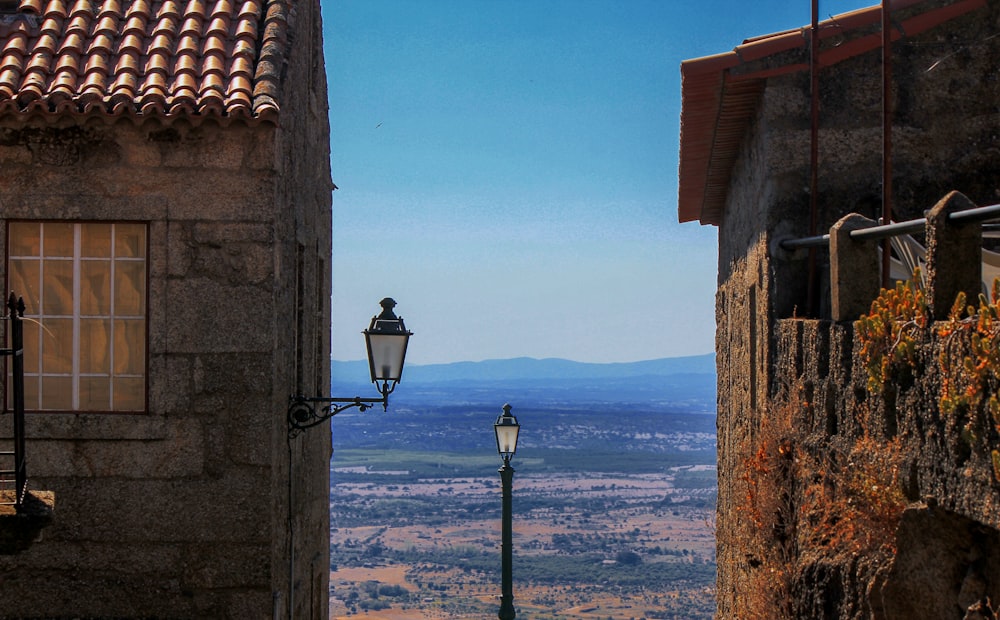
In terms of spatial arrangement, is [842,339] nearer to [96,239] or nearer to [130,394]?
[130,394]

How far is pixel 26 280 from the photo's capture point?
8.28m

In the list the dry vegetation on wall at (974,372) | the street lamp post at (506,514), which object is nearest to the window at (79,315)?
the street lamp post at (506,514)

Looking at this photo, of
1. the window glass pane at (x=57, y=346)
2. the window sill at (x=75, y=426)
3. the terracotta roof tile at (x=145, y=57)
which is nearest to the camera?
the terracotta roof tile at (x=145, y=57)

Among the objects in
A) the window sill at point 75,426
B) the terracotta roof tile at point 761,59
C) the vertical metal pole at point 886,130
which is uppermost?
the terracotta roof tile at point 761,59

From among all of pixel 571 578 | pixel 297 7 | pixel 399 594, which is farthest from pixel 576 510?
pixel 297 7

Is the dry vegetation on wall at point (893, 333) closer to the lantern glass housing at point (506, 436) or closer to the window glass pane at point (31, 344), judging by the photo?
the window glass pane at point (31, 344)

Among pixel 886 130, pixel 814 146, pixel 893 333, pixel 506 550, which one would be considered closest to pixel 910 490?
pixel 893 333

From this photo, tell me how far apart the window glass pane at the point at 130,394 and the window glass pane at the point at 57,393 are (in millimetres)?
312

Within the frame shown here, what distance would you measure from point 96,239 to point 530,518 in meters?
84.3

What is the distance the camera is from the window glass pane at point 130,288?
8.29 metres

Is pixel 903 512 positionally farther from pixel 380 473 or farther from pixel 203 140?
pixel 380 473

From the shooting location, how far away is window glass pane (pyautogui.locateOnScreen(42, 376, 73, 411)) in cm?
826

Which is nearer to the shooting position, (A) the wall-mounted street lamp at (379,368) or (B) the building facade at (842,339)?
(B) the building facade at (842,339)

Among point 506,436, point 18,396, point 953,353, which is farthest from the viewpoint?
point 506,436
